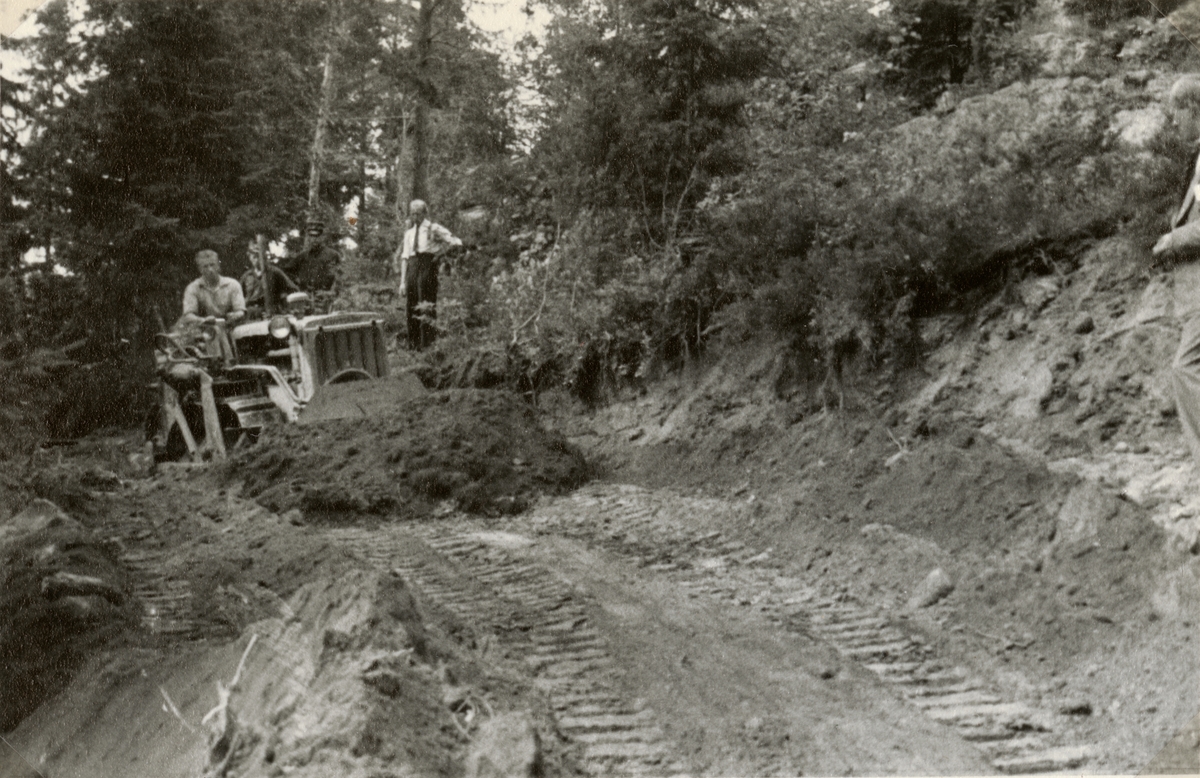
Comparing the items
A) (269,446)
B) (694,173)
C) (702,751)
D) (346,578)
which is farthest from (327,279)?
(702,751)

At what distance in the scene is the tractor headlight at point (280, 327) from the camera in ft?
33.0

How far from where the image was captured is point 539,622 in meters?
5.58

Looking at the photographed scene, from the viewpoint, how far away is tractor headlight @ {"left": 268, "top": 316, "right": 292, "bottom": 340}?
10070 millimetres

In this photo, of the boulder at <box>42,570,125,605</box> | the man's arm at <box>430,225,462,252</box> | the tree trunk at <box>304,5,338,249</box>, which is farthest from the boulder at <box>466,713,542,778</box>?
the man's arm at <box>430,225,462,252</box>

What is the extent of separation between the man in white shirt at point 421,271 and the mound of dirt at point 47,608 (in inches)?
286

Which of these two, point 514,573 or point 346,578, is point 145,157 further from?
point 514,573

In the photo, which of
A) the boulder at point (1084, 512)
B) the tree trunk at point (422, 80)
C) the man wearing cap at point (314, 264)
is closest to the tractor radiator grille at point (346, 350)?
the man wearing cap at point (314, 264)

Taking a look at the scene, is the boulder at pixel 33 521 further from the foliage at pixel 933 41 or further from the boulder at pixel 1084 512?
the foliage at pixel 933 41

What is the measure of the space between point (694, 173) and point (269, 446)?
4388 mm

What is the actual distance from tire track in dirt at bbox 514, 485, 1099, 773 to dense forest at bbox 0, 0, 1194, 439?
1765 mm

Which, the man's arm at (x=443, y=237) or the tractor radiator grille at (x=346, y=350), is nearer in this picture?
the tractor radiator grille at (x=346, y=350)

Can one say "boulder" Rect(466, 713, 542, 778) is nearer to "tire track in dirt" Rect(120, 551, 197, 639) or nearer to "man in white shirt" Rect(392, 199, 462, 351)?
"tire track in dirt" Rect(120, 551, 197, 639)

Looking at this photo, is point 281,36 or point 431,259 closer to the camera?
point 281,36

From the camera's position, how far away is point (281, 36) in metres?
5.79
